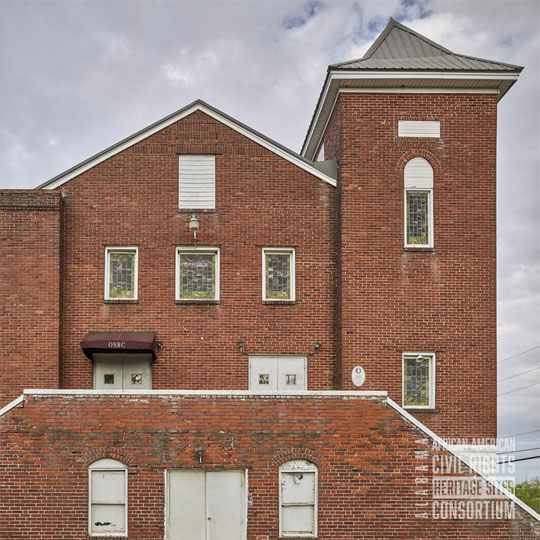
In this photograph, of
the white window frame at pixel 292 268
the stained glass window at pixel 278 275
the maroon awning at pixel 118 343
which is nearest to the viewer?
the maroon awning at pixel 118 343

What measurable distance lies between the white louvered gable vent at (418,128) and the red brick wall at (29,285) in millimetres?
8608

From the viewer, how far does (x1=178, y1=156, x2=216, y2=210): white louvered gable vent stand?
63.9 ft

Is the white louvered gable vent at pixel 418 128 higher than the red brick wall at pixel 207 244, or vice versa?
the white louvered gable vent at pixel 418 128

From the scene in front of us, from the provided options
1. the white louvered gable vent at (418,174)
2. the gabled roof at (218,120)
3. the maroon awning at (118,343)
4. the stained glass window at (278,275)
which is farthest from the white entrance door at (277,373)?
the white louvered gable vent at (418,174)

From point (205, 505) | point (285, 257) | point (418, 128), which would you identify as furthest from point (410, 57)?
point (205, 505)

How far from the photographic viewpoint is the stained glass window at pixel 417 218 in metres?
19.2

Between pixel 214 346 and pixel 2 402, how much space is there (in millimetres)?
5145

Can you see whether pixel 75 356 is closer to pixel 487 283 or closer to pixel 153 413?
pixel 153 413

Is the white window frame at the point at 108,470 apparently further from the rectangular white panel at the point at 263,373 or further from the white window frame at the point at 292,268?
the white window frame at the point at 292,268

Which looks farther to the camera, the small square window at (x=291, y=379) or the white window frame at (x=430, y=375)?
the small square window at (x=291, y=379)

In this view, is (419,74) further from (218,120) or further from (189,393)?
(189,393)

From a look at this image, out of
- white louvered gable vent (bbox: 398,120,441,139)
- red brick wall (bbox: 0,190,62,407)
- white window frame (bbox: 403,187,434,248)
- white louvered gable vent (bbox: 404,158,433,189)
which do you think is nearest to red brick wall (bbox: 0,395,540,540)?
red brick wall (bbox: 0,190,62,407)

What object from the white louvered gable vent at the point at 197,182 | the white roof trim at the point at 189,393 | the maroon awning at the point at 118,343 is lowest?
the white roof trim at the point at 189,393

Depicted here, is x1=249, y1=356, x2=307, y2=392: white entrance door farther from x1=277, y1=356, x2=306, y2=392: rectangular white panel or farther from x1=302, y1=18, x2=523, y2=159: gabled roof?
x1=302, y1=18, x2=523, y2=159: gabled roof
